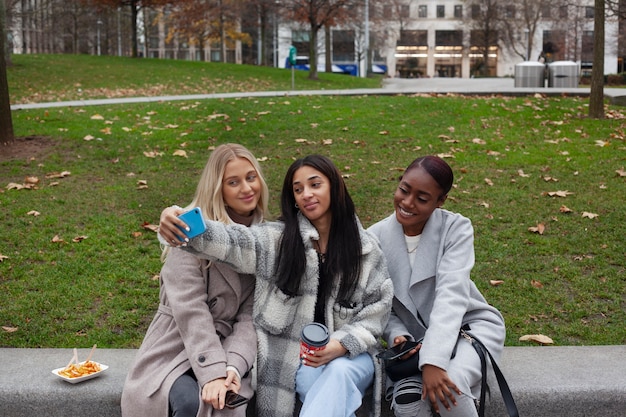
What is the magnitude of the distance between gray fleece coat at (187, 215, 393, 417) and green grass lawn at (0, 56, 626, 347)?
1.65 m

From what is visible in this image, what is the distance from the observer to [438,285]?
3102 mm

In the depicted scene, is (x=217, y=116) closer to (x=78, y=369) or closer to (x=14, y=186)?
(x=14, y=186)

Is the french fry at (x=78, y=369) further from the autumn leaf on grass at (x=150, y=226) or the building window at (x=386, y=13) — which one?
the building window at (x=386, y=13)

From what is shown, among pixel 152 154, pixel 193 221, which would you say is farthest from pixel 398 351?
pixel 152 154

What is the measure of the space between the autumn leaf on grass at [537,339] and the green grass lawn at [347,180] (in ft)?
0.26

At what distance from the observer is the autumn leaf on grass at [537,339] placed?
4.28 metres

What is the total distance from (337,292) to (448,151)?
6.59 meters

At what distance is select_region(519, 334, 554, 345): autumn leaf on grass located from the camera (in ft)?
14.0

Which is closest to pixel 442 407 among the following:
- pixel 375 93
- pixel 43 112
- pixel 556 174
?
pixel 556 174

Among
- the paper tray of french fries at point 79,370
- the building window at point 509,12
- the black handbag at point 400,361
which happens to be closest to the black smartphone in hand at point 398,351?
the black handbag at point 400,361

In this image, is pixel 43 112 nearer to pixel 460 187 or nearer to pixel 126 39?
pixel 460 187

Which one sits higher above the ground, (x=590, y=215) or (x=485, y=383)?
(x=590, y=215)

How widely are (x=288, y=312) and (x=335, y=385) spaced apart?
45 cm

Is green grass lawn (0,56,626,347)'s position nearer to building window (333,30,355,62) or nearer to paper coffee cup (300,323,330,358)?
paper coffee cup (300,323,330,358)
